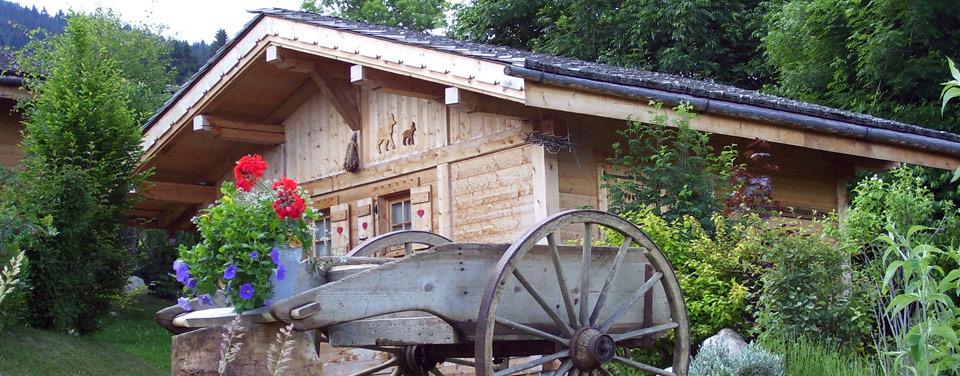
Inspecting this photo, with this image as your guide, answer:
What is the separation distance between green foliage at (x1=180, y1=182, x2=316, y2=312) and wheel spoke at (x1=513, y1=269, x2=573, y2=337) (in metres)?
1.02

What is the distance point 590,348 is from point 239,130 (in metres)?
9.30

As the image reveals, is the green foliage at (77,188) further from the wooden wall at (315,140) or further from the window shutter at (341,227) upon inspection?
the window shutter at (341,227)

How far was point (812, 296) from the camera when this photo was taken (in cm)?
827

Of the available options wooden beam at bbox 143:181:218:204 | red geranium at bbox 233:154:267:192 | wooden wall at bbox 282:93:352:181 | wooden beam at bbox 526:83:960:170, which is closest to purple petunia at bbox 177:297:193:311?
red geranium at bbox 233:154:267:192

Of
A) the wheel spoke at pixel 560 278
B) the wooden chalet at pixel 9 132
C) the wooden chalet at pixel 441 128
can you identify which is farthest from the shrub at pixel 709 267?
the wooden chalet at pixel 9 132

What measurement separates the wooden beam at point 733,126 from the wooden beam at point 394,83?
219 centimetres

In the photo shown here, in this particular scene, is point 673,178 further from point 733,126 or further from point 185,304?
point 185,304

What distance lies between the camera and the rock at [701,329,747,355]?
312 inches

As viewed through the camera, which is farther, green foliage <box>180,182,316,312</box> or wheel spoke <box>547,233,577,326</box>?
wheel spoke <box>547,233,577,326</box>

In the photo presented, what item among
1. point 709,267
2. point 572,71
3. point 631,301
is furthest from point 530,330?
point 572,71

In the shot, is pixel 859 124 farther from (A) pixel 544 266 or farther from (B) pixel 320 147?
(A) pixel 544 266

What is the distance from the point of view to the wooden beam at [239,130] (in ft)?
43.9

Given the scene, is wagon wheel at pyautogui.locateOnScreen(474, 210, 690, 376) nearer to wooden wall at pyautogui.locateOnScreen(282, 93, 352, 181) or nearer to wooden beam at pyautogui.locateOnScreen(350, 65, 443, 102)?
wooden beam at pyautogui.locateOnScreen(350, 65, 443, 102)

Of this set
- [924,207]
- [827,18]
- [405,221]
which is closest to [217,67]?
[405,221]
